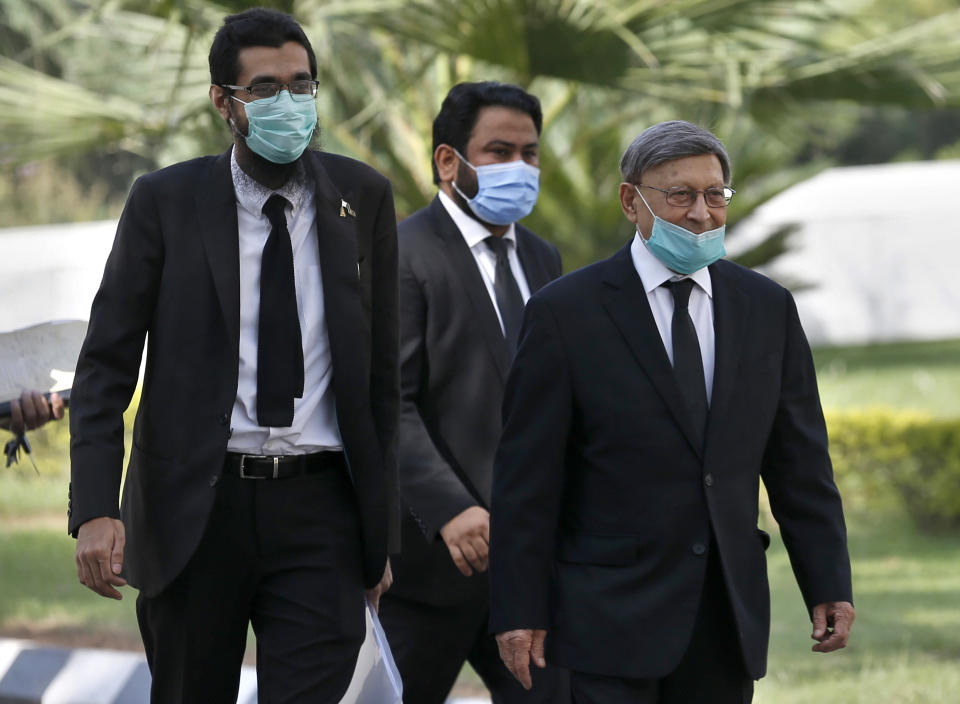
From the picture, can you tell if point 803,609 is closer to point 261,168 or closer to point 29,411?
point 29,411

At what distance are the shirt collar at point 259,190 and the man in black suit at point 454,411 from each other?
2.34ft

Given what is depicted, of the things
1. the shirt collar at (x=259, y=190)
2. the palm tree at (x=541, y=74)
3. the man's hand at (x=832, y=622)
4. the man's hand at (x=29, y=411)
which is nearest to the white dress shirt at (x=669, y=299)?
the man's hand at (x=832, y=622)

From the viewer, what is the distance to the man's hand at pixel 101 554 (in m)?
2.86

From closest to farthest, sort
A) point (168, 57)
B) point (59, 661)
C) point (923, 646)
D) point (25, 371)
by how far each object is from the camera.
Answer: point (25, 371)
point (59, 661)
point (923, 646)
point (168, 57)

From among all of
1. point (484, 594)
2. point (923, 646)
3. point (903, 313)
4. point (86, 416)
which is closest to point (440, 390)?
point (484, 594)

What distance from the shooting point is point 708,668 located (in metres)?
2.82

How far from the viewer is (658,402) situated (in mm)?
2795

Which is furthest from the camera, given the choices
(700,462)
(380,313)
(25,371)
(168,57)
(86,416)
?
(168,57)

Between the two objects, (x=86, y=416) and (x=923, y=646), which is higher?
(x=86, y=416)

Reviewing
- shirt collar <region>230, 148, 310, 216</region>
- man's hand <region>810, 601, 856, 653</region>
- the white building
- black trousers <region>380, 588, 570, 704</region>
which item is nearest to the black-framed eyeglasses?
shirt collar <region>230, 148, 310, 216</region>

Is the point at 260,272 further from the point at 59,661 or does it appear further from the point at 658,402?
the point at 59,661

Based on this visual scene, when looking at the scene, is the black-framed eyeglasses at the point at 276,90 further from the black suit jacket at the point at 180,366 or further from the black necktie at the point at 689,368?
the black necktie at the point at 689,368

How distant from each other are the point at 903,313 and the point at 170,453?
19.3 meters

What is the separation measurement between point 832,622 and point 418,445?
1.18 meters
